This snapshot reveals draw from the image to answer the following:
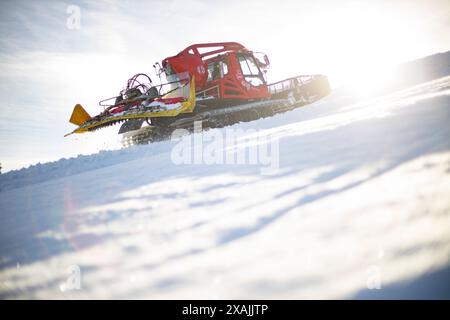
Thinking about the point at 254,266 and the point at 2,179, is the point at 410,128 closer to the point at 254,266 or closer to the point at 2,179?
the point at 254,266

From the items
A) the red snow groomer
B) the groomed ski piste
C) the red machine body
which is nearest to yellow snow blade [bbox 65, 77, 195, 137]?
the red snow groomer

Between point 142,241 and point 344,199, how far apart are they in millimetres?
1090

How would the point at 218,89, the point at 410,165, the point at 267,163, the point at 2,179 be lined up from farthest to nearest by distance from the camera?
A: the point at 218,89 → the point at 2,179 → the point at 267,163 → the point at 410,165

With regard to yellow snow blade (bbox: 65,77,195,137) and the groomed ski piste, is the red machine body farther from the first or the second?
the groomed ski piste

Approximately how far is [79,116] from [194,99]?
409 cm

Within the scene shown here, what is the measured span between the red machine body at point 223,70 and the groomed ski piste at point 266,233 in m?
7.59

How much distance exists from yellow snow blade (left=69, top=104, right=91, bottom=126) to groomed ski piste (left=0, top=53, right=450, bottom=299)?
6.90 meters

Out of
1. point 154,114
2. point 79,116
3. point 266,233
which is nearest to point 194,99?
point 154,114

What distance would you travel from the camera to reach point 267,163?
7.93ft

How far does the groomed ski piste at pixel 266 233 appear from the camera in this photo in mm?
868

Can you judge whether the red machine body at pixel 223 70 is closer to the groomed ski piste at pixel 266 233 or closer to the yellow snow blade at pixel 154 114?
the yellow snow blade at pixel 154 114
